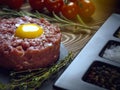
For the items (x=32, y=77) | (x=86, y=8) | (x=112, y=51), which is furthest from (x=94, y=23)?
(x=32, y=77)

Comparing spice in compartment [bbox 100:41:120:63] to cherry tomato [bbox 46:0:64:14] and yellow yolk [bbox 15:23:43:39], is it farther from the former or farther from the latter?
cherry tomato [bbox 46:0:64:14]

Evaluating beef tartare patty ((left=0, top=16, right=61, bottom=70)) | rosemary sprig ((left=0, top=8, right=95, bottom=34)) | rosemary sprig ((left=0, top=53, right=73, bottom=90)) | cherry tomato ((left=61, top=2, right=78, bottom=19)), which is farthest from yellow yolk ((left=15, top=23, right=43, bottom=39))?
cherry tomato ((left=61, top=2, right=78, bottom=19))

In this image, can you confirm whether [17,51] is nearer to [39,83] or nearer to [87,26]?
[39,83]

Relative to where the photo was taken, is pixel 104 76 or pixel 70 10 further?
pixel 70 10

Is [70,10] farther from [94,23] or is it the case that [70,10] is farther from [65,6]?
[94,23]

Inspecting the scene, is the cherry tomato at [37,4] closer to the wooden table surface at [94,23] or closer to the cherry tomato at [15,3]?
the cherry tomato at [15,3]

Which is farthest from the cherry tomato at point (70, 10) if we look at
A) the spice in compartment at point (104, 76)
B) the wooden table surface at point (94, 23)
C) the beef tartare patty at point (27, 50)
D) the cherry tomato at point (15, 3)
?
the spice in compartment at point (104, 76)
